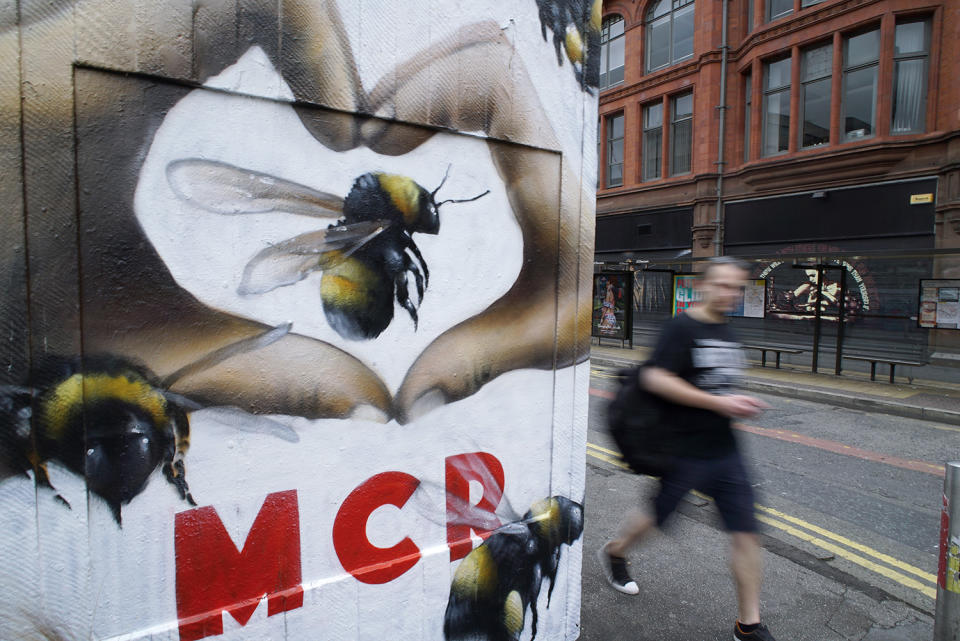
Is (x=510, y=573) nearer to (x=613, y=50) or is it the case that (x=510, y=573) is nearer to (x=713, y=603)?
(x=713, y=603)

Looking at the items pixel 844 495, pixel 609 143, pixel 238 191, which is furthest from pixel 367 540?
pixel 609 143

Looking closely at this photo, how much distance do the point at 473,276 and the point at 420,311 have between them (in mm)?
257

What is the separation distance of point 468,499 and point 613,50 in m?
23.8

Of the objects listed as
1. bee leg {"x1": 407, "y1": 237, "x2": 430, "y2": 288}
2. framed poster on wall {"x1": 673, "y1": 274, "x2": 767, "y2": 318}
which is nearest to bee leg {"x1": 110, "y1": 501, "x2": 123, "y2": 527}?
bee leg {"x1": 407, "y1": 237, "x2": 430, "y2": 288}

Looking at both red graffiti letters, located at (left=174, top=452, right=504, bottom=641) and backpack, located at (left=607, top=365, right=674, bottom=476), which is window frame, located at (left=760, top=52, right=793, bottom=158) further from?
red graffiti letters, located at (left=174, top=452, right=504, bottom=641)

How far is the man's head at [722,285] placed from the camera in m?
2.77

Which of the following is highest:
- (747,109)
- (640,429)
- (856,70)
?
(856,70)

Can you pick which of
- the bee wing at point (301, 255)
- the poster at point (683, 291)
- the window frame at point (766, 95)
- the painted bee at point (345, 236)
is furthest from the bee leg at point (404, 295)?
the window frame at point (766, 95)

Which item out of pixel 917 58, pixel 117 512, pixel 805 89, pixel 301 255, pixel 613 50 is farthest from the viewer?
pixel 613 50

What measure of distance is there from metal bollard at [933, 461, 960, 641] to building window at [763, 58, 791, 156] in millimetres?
17014

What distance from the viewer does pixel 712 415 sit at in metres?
2.68

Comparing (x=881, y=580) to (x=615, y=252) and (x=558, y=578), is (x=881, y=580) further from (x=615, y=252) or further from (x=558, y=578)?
(x=615, y=252)

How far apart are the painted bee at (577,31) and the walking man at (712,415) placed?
118 cm

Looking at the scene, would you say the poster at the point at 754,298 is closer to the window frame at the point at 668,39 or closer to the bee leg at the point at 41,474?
the window frame at the point at 668,39
